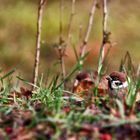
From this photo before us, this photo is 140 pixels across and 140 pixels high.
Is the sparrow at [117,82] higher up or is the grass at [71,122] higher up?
the sparrow at [117,82]

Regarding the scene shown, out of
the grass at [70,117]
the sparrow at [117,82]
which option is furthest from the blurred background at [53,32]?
the grass at [70,117]

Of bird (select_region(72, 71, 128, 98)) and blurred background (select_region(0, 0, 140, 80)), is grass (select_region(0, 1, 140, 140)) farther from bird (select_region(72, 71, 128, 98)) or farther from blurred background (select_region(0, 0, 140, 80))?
blurred background (select_region(0, 0, 140, 80))

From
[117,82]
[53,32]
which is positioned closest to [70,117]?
[117,82]

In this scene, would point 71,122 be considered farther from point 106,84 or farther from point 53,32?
point 53,32

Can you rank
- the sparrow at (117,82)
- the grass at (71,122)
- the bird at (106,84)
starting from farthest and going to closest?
the sparrow at (117,82), the bird at (106,84), the grass at (71,122)

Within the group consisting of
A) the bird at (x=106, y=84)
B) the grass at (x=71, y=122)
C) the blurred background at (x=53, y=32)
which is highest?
the blurred background at (x=53, y=32)

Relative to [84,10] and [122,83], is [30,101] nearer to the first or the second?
[122,83]

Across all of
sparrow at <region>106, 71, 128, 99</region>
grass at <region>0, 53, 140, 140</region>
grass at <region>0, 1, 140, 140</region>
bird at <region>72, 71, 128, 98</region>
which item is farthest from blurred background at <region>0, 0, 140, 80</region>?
grass at <region>0, 53, 140, 140</region>

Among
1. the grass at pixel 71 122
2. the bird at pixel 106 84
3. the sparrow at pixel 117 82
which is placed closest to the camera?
the grass at pixel 71 122

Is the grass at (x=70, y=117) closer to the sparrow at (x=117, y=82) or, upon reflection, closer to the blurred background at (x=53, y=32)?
the sparrow at (x=117, y=82)
